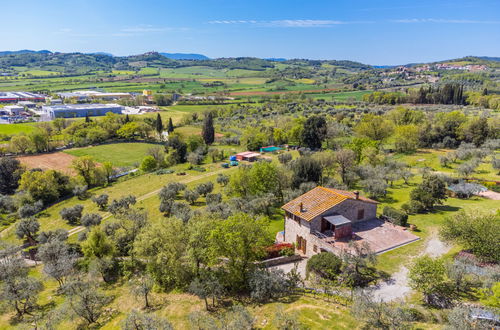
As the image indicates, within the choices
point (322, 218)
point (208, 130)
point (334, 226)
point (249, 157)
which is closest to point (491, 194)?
point (334, 226)

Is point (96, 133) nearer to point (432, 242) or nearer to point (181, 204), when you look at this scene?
point (181, 204)

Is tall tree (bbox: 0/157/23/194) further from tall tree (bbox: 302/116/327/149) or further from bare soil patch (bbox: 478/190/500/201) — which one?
bare soil patch (bbox: 478/190/500/201)

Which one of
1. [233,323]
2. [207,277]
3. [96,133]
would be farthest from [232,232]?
[96,133]

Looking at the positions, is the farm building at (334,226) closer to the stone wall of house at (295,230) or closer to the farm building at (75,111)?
the stone wall of house at (295,230)

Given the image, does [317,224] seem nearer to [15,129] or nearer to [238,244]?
[238,244]

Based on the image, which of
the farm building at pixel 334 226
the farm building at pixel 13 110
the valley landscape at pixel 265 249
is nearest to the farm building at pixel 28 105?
the farm building at pixel 13 110

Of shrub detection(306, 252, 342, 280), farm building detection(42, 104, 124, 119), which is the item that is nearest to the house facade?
shrub detection(306, 252, 342, 280)
